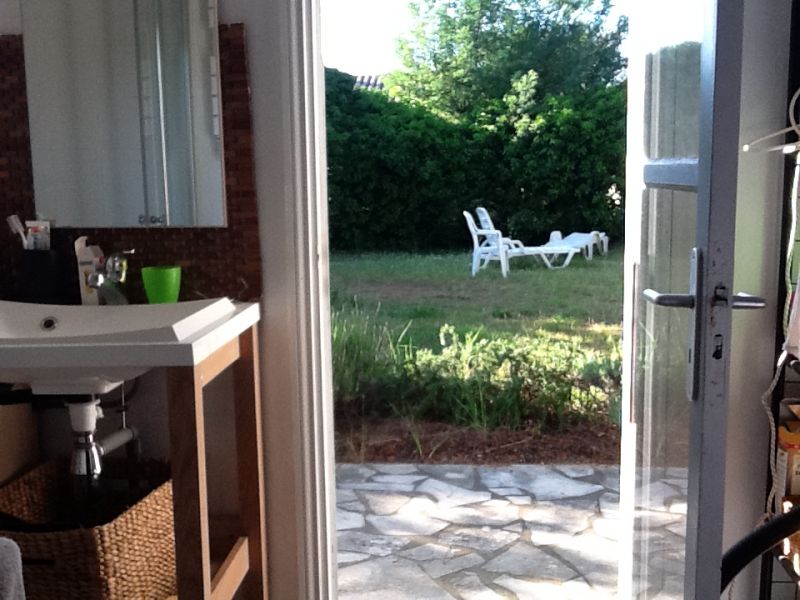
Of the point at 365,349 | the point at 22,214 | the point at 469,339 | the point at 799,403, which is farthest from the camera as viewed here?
the point at 469,339

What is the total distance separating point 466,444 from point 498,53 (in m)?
2.09

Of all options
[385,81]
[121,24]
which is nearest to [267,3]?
[121,24]

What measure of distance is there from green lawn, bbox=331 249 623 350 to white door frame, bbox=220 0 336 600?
92.4 inches

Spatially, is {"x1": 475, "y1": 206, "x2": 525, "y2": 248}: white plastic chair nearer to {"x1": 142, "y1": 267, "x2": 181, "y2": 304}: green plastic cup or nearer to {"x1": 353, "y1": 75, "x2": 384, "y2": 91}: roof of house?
{"x1": 353, "y1": 75, "x2": 384, "y2": 91}: roof of house

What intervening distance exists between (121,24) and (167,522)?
1.24 metres

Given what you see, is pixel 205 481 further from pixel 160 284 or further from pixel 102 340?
pixel 160 284

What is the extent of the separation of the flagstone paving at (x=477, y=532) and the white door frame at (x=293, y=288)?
683 mm

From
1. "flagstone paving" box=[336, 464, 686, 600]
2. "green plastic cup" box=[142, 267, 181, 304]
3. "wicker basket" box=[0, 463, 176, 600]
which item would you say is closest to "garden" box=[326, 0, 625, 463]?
"flagstone paving" box=[336, 464, 686, 600]

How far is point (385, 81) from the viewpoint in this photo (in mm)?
4344

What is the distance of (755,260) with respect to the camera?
193cm

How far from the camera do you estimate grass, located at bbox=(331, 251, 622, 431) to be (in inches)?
173

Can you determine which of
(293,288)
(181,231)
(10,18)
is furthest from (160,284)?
(10,18)

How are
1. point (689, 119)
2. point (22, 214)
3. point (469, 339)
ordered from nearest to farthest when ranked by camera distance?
1. point (689, 119)
2. point (22, 214)
3. point (469, 339)

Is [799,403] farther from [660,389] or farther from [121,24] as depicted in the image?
[121,24]
